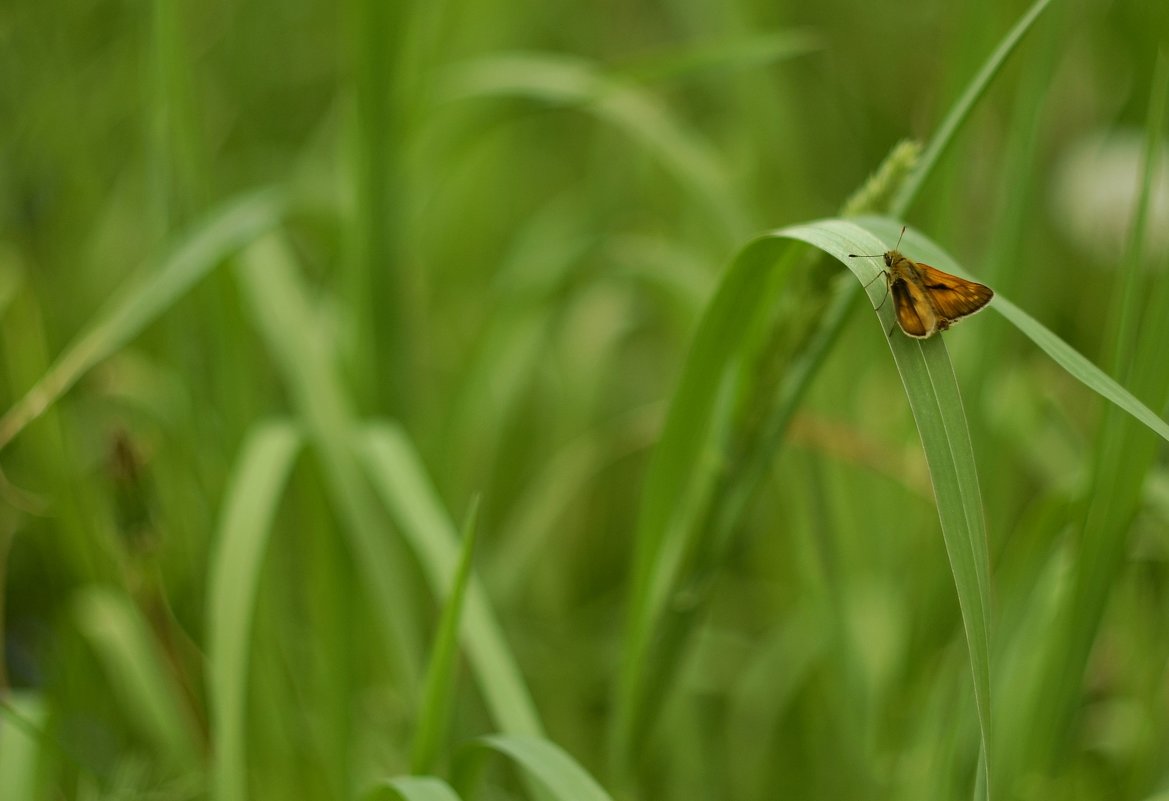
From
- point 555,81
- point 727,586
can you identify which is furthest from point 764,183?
point 727,586

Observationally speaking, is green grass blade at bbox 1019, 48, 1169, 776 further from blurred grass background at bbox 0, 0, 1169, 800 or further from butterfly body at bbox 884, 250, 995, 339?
butterfly body at bbox 884, 250, 995, 339

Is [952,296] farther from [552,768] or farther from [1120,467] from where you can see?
[552,768]

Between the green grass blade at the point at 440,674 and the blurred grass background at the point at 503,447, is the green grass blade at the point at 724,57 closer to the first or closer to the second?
the blurred grass background at the point at 503,447

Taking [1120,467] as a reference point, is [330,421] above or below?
above

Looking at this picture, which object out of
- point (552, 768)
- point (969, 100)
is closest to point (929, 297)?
point (969, 100)

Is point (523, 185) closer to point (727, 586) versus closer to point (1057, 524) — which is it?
point (727, 586)
